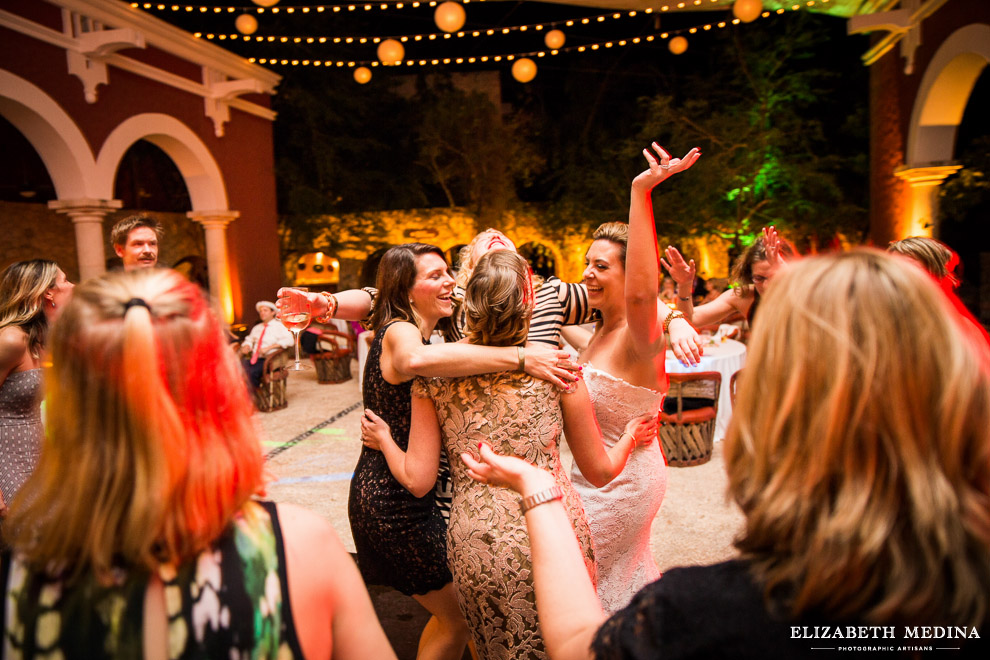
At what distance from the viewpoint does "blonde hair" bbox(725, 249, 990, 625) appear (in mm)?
646

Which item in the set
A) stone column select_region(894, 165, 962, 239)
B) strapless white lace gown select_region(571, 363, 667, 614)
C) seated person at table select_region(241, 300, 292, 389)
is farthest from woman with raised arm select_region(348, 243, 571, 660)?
stone column select_region(894, 165, 962, 239)

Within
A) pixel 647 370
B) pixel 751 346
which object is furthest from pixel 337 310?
pixel 751 346

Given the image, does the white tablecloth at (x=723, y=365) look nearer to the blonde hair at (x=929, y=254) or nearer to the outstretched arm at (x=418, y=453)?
the blonde hair at (x=929, y=254)

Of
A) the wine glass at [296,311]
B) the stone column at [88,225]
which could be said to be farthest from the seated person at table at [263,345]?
the wine glass at [296,311]

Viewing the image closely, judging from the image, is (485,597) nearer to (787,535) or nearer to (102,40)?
(787,535)

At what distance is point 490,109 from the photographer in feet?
45.3

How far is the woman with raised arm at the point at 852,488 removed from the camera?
65 cm

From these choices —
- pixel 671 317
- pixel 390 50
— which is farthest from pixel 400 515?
pixel 390 50

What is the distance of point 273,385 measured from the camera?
736cm

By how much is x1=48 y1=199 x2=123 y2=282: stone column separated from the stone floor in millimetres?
2720

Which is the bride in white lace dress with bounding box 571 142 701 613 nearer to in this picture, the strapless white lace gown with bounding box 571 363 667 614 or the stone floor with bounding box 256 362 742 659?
the strapless white lace gown with bounding box 571 363 667 614

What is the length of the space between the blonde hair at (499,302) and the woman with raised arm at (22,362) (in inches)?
65.5

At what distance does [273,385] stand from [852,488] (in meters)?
7.38

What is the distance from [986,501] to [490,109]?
557 inches
